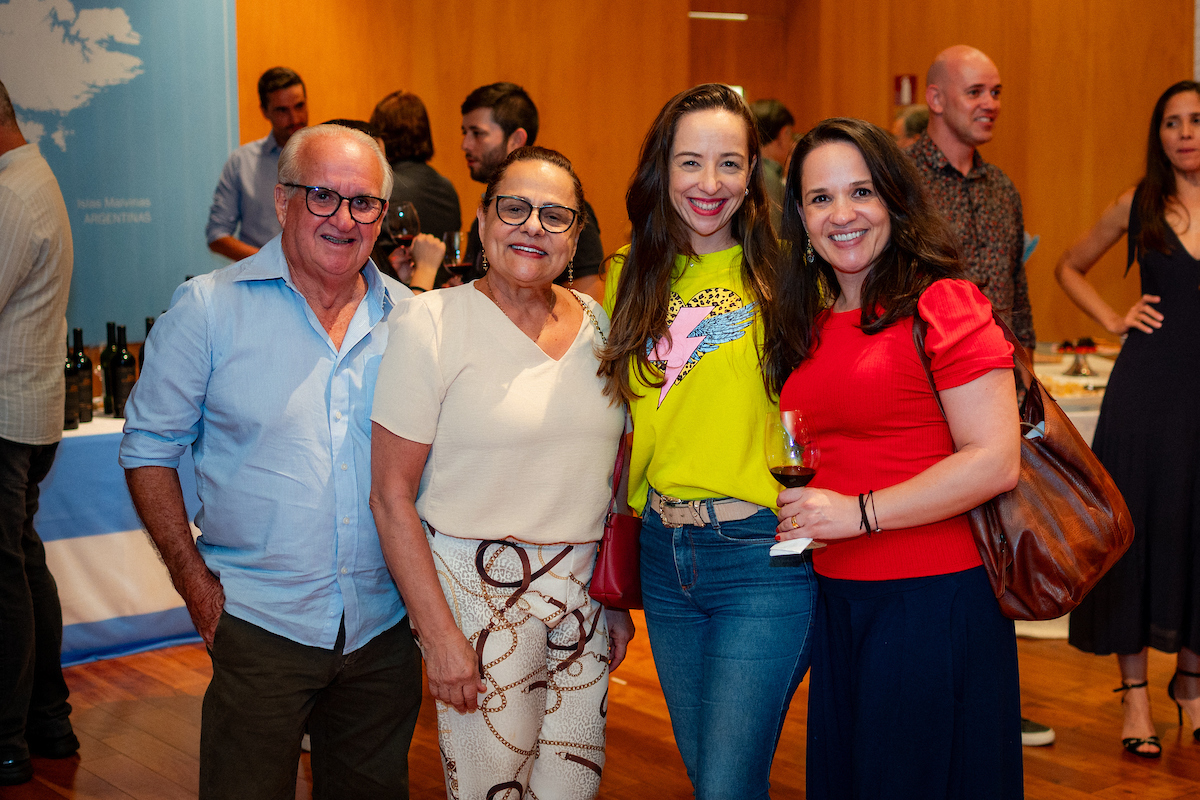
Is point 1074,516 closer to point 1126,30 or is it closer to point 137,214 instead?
point 137,214

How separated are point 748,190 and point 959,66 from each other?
6.21 ft

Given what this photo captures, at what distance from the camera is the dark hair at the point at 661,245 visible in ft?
7.20

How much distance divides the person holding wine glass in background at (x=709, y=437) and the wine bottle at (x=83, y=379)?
9.06 feet

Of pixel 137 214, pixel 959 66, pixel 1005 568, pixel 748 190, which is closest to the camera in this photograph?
pixel 1005 568

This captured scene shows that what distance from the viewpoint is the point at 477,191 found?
6.75 meters

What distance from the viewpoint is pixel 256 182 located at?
5.16 metres

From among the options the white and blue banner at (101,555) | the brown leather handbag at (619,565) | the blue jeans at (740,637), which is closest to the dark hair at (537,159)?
the brown leather handbag at (619,565)

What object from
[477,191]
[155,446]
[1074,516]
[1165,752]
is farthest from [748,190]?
[477,191]

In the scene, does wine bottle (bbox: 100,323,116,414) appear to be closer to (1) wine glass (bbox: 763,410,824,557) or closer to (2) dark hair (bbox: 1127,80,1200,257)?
(1) wine glass (bbox: 763,410,824,557)

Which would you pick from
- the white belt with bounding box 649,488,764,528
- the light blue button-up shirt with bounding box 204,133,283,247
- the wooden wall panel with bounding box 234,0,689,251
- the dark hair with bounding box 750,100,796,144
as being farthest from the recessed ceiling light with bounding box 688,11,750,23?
the white belt with bounding box 649,488,764,528

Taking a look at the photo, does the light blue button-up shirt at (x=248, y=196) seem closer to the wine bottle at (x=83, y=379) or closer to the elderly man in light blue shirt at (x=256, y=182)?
the elderly man in light blue shirt at (x=256, y=182)

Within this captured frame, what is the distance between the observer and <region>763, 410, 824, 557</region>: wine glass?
1.90m

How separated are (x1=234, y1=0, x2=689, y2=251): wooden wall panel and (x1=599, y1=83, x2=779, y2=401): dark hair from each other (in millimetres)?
4099

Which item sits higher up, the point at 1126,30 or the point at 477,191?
the point at 1126,30
